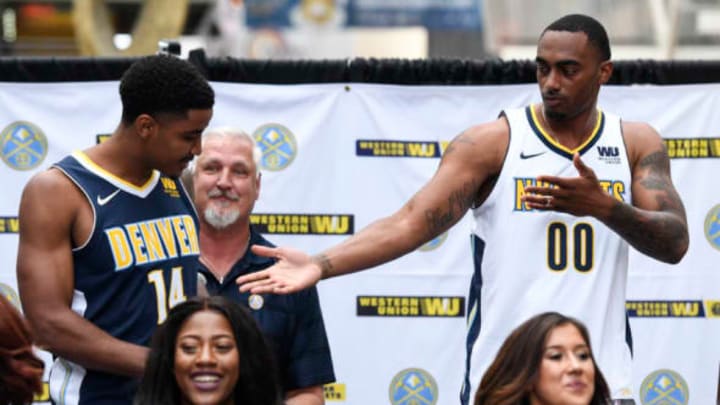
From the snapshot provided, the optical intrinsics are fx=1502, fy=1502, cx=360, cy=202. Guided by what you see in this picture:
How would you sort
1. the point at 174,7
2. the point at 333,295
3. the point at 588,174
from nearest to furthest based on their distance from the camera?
the point at 588,174 → the point at 333,295 → the point at 174,7

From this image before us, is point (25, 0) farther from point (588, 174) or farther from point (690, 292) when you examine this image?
point (588, 174)

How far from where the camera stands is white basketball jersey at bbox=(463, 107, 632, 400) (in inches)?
229

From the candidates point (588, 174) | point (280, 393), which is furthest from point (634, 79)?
point (280, 393)

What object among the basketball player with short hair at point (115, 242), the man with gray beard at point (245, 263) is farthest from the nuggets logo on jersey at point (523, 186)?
the basketball player with short hair at point (115, 242)

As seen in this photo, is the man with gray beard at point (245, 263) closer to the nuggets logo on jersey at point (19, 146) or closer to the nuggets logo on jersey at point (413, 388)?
the nuggets logo on jersey at point (19, 146)

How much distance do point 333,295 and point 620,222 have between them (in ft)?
7.54

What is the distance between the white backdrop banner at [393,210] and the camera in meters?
7.44

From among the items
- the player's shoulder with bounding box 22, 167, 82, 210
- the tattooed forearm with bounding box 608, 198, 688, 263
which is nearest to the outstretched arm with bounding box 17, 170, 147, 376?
the player's shoulder with bounding box 22, 167, 82, 210

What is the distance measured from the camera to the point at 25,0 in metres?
19.2

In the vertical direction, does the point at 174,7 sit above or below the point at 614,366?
above

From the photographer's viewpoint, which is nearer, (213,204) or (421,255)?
(213,204)

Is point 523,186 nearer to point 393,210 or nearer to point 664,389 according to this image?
point 393,210

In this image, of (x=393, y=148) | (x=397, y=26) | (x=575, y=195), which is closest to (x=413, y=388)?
(x=393, y=148)

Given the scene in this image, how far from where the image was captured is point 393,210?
7520 mm
